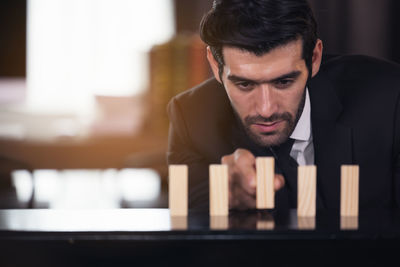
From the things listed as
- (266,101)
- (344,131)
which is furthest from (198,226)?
(344,131)

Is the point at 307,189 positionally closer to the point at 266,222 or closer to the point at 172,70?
the point at 266,222

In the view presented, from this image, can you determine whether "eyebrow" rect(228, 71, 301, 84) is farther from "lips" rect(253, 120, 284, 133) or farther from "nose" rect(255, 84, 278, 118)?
"lips" rect(253, 120, 284, 133)

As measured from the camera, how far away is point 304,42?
1549mm

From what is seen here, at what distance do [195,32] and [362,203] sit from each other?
359 cm

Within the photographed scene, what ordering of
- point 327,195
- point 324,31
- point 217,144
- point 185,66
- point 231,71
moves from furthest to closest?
point 185,66
point 324,31
point 217,144
point 327,195
point 231,71

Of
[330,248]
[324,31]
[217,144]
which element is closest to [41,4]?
[324,31]

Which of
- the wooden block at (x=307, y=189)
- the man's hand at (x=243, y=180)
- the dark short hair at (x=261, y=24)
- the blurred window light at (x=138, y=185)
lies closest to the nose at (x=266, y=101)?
the dark short hair at (x=261, y=24)

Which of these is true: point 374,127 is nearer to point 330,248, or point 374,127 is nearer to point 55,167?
point 330,248

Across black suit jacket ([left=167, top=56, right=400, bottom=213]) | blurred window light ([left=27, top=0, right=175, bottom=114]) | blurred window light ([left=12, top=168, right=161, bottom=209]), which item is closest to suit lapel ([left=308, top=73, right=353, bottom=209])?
black suit jacket ([left=167, top=56, right=400, bottom=213])

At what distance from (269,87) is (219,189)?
56 centimetres

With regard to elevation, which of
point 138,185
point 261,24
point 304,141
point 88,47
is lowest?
point 138,185

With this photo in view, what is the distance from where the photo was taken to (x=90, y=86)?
16.3 feet

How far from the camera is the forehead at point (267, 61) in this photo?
Result: 4.86 ft

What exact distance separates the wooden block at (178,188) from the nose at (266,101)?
1.72ft
